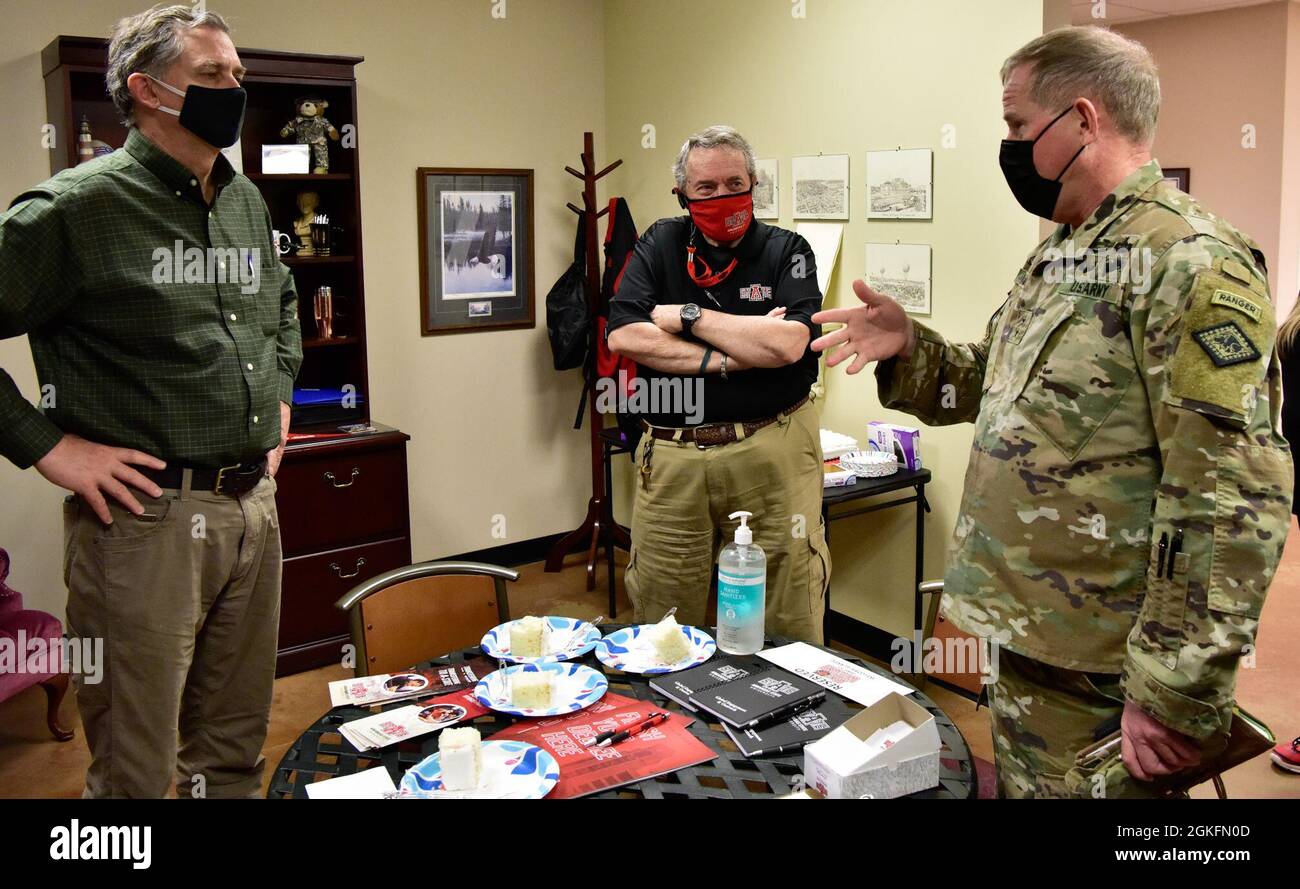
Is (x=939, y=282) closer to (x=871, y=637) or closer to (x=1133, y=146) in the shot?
(x=871, y=637)

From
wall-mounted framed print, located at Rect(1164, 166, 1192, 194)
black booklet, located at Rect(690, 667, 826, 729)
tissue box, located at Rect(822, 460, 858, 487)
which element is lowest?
black booklet, located at Rect(690, 667, 826, 729)

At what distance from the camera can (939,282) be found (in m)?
3.50

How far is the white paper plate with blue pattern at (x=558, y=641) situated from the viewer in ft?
6.22

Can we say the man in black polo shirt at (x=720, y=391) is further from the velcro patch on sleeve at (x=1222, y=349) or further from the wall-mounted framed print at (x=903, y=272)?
the velcro patch on sleeve at (x=1222, y=349)

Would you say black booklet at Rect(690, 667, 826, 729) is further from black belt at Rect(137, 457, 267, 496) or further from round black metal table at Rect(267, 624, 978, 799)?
black belt at Rect(137, 457, 267, 496)

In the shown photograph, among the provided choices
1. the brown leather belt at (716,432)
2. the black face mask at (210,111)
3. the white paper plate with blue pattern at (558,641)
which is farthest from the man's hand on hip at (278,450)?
the brown leather belt at (716,432)

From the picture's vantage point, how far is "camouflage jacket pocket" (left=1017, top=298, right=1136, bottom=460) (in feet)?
4.91

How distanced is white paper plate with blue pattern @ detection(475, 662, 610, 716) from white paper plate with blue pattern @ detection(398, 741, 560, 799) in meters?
0.15

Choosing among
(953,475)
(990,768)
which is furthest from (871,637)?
(990,768)

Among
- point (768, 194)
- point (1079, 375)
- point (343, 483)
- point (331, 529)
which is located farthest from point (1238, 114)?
point (1079, 375)

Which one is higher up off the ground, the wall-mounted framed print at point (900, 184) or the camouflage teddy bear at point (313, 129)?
the camouflage teddy bear at point (313, 129)

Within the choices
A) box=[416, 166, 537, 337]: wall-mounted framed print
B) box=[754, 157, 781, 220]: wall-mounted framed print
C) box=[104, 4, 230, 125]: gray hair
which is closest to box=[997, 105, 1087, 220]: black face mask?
box=[104, 4, 230, 125]: gray hair

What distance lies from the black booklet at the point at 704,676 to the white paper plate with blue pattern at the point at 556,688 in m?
0.11

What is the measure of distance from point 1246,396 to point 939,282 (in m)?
2.21
